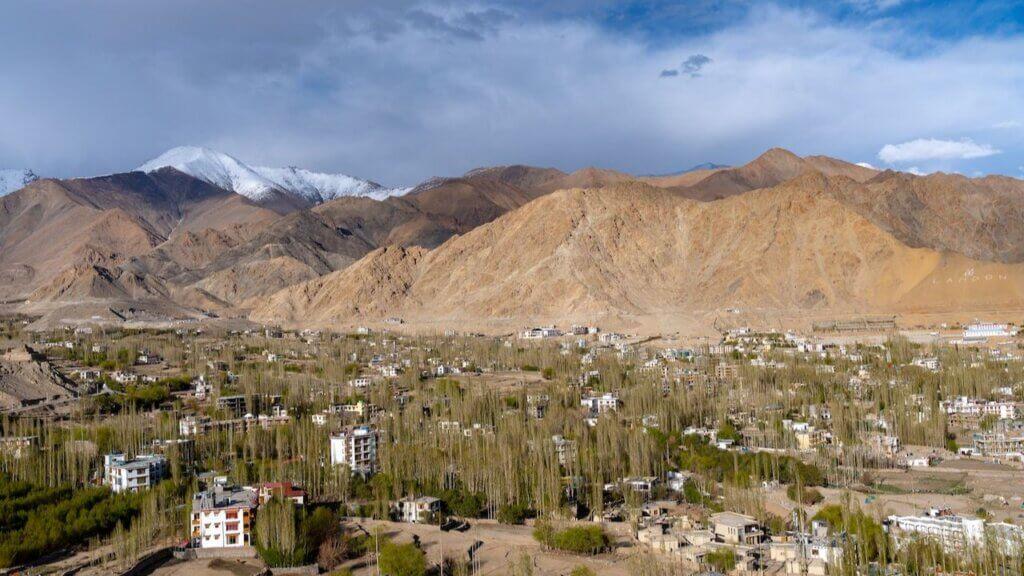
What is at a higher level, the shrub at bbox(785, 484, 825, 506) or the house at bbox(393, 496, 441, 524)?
the house at bbox(393, 496, 441, 524)

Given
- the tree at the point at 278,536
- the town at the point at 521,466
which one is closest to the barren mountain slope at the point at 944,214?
the town at the point at 521,466

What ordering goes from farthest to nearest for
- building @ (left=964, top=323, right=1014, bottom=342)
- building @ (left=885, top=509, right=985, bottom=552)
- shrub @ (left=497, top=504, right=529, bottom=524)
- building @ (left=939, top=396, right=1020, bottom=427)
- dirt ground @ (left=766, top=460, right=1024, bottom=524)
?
building @ (left=964, top=323, right=1014, bottom=342) → building @ (left=939, top=396, right=1020, bottom=427) → shrub @ (left=497, top=504, right=529, bottom=524) → dirt ground @ (left=766, top=460, right=1024, bottom=524) → building @ (left=885, top=509, right=985, bottom=552)

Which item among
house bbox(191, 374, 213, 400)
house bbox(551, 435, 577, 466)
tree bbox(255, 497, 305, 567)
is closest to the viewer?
tree bbox(255, 497, 305, 567)

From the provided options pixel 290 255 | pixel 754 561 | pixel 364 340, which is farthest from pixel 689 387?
pixel 290 255

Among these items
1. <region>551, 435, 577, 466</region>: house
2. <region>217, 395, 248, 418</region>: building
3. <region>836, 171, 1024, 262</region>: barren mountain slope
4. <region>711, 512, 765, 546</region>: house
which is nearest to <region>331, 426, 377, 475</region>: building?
<region>551, 435, 577, 466</region>: house

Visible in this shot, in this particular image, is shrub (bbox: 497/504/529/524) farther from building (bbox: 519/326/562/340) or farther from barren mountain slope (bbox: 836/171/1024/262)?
barren mountain slope (bbox: 836/171/1024/262)

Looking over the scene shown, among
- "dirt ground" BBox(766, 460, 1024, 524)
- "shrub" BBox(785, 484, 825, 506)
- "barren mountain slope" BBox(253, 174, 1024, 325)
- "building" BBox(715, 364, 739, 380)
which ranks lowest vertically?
"dirt ground" BBox(766, 460, 1024, 524)

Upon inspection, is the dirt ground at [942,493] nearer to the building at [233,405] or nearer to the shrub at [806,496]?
the shrub at [806,496]
